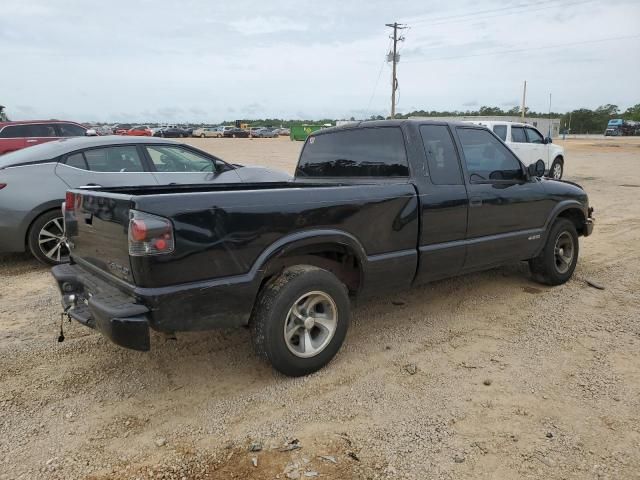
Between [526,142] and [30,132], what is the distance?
12.9m

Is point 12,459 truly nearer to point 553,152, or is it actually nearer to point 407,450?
point 407,450

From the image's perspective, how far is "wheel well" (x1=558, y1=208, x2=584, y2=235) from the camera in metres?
5.50

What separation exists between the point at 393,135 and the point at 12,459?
137 inches

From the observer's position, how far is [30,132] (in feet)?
40.4

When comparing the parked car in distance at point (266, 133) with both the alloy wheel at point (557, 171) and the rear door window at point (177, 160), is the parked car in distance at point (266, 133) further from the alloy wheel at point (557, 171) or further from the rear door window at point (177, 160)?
the rear door window at point (177, 160)

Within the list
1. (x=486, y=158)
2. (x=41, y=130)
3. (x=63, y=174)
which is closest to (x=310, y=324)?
(x=486, y=158)

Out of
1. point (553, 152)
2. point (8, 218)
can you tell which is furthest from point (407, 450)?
point (553, 152)

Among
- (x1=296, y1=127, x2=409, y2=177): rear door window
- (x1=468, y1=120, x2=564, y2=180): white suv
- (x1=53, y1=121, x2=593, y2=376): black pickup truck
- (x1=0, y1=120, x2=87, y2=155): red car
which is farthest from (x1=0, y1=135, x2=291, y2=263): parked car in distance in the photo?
(x1=468, y1=120, x2=564, y2=180): white suv

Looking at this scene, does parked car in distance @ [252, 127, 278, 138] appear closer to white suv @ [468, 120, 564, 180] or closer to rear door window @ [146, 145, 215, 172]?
white suv @ [468, 120, 564, 180]

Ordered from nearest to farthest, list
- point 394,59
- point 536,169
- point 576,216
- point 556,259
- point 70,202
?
1. point 70,202
2. point 536,169
3. point 556,259
4. point 576,216
5. point 394,59

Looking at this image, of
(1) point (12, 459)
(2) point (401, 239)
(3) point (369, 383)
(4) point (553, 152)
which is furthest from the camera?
(4) point (553, 152)

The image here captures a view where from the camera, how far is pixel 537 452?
2.68m

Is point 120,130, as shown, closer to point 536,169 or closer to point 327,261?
point 536,169

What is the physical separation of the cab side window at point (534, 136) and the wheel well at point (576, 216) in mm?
8797
